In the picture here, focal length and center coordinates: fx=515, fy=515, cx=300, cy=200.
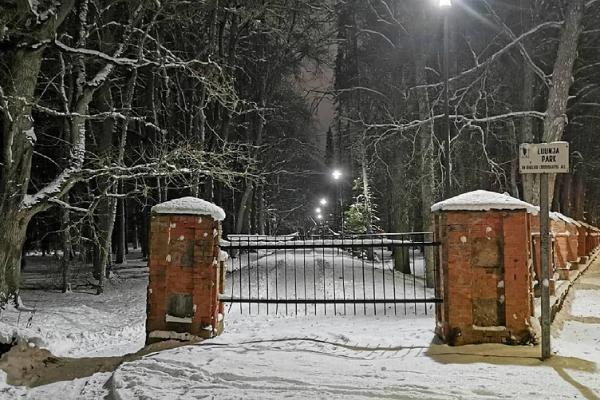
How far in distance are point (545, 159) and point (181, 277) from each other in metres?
4.98

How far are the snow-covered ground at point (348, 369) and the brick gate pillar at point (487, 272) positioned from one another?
275 millimetres

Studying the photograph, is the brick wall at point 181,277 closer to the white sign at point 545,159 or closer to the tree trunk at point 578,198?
the white sign at point 545,159

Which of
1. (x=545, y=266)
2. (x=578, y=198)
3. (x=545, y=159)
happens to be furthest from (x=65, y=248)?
(x=578, y=198)

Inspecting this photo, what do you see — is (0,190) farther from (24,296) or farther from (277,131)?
(277,131)

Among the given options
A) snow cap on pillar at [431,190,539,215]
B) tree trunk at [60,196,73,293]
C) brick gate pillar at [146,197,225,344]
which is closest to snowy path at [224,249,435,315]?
brick gate pillar at [146,197,225,344]

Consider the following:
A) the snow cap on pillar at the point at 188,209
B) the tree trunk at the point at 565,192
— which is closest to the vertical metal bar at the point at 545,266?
the snow cap on pillar at the point at 188,209

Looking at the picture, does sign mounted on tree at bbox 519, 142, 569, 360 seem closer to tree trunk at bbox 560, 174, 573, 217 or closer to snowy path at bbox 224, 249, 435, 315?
snowy path at bbox 224, 249, 435, 315

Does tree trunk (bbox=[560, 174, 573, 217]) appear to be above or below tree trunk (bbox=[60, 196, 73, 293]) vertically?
above

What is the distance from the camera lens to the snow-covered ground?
5.14m

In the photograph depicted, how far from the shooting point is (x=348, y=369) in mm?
5871

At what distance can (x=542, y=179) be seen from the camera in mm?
5992

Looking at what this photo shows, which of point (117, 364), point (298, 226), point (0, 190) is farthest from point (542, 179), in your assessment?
point (298, 226)

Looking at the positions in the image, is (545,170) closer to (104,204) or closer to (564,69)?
(564,69)

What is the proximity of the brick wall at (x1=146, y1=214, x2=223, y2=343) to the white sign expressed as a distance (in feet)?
A: 13.8
